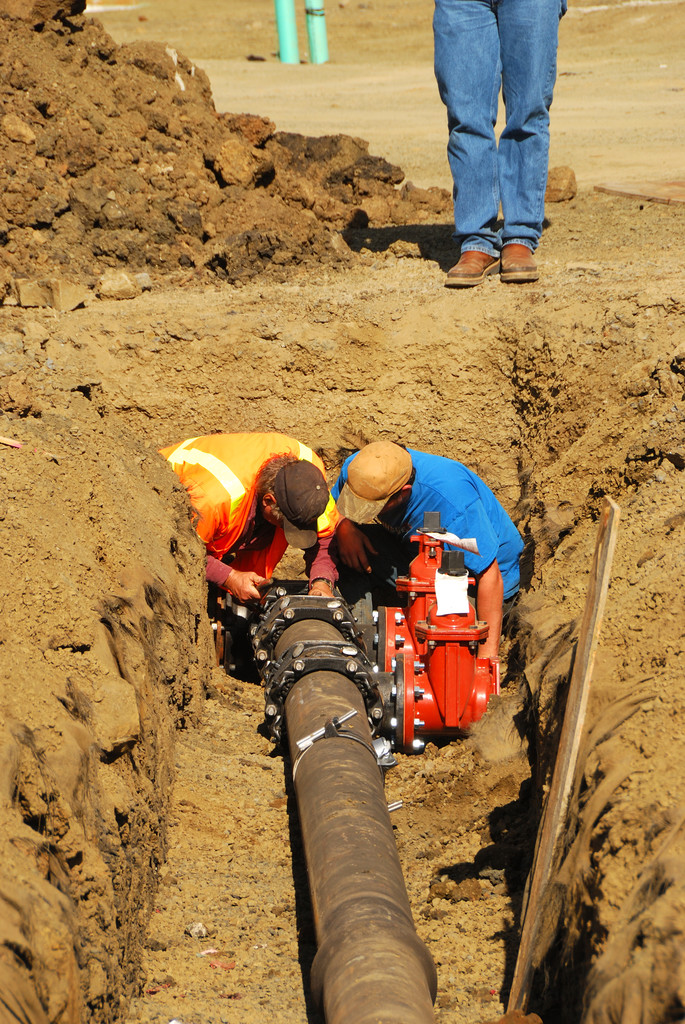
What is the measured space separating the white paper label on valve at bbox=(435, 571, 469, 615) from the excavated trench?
0.32 meters

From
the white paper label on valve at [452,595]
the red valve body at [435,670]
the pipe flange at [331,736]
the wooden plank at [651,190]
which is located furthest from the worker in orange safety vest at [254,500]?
the wooden plank at [651,190]

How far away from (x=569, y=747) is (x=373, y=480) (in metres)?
1.90

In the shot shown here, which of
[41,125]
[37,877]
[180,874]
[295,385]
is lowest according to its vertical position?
[180,874]

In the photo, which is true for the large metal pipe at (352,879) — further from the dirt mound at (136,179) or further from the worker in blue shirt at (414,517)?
the dirt mound at (136,179)

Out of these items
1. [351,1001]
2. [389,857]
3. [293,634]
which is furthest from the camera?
[293,634]

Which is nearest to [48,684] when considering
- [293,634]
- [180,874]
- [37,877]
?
[37,877]

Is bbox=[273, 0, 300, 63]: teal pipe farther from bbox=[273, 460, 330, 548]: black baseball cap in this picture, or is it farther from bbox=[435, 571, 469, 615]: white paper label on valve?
bbox=[435, 571, 469, 615]: white paper label on valve

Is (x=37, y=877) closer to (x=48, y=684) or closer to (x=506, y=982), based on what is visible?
(x=48, y=684)

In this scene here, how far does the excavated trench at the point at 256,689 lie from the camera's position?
2.02 m

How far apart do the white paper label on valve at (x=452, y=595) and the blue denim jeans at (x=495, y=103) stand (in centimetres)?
254

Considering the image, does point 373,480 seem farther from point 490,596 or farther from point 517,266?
point 517,266

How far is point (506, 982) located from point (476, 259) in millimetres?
3985

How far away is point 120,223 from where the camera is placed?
237 inches

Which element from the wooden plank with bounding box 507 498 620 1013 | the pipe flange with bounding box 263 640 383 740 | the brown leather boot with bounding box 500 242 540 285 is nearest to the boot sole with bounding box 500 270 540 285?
the brown leather boot with bounding box 500 242 540 285
